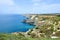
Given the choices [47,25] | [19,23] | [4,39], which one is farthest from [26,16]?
[4,39]

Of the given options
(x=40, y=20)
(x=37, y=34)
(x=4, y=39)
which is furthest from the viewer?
(x=40, y=20)

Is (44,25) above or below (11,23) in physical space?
below

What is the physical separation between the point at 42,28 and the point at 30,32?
1.34ft

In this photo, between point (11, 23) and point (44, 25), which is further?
point (44, 25)

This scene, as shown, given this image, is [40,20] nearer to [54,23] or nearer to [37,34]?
[54,23]

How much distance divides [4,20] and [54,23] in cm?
154

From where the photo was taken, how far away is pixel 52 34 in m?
5.18

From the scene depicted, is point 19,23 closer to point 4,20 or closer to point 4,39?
point 4,20

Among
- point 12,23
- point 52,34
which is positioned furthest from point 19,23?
point 52,34

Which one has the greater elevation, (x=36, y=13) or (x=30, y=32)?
(x=36, y=13)

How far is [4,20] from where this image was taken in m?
5.18

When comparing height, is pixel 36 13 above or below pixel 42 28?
above

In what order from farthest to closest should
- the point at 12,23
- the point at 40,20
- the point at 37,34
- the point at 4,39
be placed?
1. the point at 40,20
2. the point at 12,23
3. the point at 37,34
4. the point at 4,39

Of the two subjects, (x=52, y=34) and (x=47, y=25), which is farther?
(x=47, y=25)
